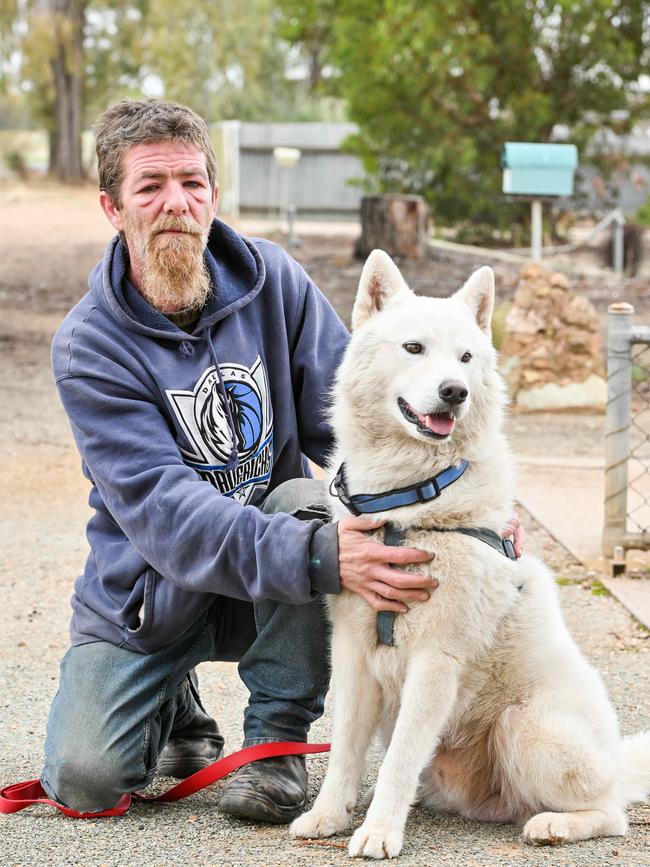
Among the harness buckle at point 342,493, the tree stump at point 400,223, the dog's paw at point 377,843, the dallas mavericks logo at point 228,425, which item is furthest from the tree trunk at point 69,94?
the dog's paw at point 377,843

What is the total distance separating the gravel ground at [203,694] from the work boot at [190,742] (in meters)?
0.07

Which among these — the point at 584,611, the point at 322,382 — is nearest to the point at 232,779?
the point at 322,382

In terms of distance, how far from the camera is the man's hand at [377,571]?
2793 millimetres

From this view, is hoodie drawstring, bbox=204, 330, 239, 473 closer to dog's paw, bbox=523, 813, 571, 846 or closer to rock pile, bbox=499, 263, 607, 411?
dog's paw, bbox=523, 813, 571, 846

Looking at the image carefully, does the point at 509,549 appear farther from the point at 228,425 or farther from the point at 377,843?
the point at 228,425

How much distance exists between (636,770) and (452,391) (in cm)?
119

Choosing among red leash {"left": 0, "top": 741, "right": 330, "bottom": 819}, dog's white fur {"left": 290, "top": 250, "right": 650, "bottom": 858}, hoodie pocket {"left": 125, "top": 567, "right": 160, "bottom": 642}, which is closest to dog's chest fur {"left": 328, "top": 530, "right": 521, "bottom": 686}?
dog's white fur {"left": 290, "top": 250, "right": 650, "bottom": 858}

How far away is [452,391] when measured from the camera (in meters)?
2.75

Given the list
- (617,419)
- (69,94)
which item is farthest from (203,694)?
(69,94)

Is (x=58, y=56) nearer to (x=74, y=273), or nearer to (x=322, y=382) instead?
(x=74, y=273)

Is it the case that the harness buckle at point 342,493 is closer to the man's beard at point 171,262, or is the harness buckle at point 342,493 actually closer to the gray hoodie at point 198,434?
the gray hoodie at point 198,434

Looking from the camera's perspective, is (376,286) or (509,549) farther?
(376,286)

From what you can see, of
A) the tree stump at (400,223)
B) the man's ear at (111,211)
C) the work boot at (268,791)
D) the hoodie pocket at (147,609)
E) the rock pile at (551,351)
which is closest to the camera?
the work boot at (268,791)

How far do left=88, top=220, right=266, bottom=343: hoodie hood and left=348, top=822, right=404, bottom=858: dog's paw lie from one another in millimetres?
1440
